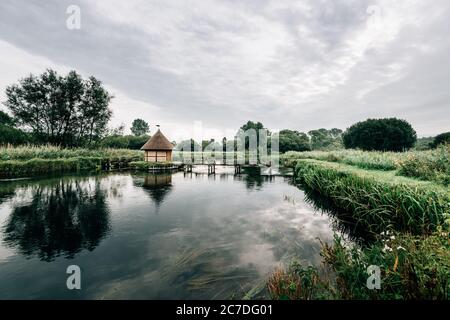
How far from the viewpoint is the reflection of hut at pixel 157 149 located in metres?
25.6

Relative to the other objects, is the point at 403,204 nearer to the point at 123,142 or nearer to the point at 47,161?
the point at 47,161

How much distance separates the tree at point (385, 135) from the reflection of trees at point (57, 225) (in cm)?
5139

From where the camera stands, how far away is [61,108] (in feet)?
98.8

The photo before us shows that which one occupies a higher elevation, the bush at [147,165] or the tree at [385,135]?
the tree at [385,135]

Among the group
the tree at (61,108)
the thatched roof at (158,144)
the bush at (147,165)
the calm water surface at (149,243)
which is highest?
the tree at (61,108)

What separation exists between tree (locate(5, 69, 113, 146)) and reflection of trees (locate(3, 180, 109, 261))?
86.1 feet

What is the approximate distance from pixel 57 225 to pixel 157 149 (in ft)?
63.2

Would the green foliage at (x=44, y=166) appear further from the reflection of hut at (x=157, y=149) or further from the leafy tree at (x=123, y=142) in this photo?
the leafy tree at (x=123, y=142)

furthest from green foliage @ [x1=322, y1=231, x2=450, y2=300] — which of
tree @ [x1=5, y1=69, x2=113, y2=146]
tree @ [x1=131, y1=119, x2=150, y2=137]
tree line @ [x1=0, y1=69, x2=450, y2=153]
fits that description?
tree @ [x1=131, y1=119, x2=150, y2=137]

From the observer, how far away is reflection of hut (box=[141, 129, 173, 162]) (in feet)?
84.1

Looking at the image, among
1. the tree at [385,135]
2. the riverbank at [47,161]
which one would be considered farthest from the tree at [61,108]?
the tree at [385,135]

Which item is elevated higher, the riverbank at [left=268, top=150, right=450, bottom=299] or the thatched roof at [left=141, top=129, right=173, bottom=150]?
the thatched roof at [left=141, top=129, right=173, bottom=150]

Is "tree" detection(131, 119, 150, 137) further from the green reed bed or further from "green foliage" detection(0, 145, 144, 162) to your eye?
the green reed bed

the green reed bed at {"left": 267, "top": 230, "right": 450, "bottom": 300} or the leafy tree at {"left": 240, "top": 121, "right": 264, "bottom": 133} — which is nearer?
the green reed bed at {"left": 267, "top": 230, "right": 450, "bottom": 300}
